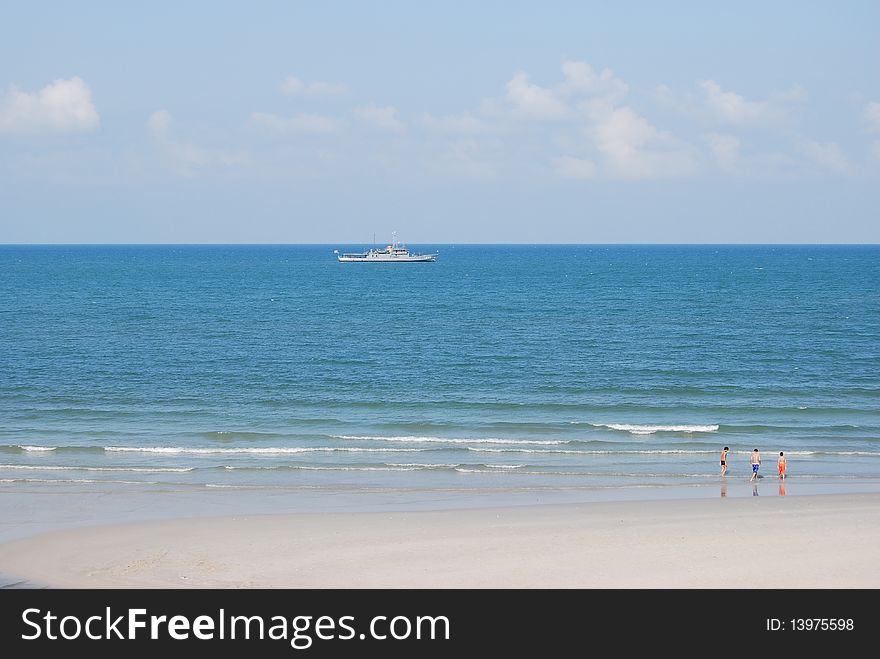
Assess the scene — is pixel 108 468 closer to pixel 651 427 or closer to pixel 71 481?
pixel 71 481

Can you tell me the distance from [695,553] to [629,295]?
82.8 meters

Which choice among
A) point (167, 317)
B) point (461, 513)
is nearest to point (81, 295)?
point (167, 317)

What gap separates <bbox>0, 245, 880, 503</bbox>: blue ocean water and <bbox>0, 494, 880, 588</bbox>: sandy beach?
12.9ft

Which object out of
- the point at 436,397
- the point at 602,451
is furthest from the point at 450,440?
the point at 436,397

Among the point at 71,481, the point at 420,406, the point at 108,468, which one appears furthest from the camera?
the point at 420,406

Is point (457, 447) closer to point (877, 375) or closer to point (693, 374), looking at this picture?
point (693, 374)

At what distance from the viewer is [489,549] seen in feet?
66.3

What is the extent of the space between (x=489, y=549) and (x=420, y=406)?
66.7 feet

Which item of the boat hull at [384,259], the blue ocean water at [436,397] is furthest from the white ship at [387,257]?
the blue ocean water at [436,397]

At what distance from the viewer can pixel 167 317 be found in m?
76.1

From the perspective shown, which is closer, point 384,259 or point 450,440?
point 450,440

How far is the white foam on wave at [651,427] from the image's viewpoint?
1400 inches

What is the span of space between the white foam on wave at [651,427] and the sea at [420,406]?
12 cm
